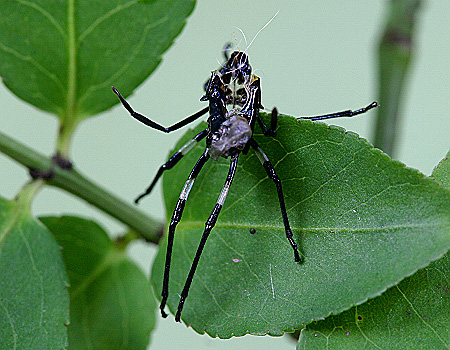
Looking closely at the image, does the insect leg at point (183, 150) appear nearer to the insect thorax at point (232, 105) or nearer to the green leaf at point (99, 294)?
the insect thorax at point (232, 105)

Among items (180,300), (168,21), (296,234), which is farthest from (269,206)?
(168,21)

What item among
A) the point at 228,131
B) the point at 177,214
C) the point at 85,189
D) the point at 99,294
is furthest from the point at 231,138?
the point at 99,294

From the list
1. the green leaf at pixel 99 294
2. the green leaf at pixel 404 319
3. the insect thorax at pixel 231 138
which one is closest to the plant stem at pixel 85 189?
the green leaf at pixel 99 294

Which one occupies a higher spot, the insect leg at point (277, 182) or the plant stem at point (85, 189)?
the insect leg at point (277, 182)

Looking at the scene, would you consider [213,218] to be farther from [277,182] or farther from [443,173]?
[443,173]

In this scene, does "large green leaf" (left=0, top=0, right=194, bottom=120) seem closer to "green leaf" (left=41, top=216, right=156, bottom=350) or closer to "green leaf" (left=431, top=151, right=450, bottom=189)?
"green leaf" (left=41, top=216, right=156, bottom=350)

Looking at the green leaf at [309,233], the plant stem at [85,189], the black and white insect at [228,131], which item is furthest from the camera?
the plant stem at [85,189]

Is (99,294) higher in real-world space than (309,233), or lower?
lower
